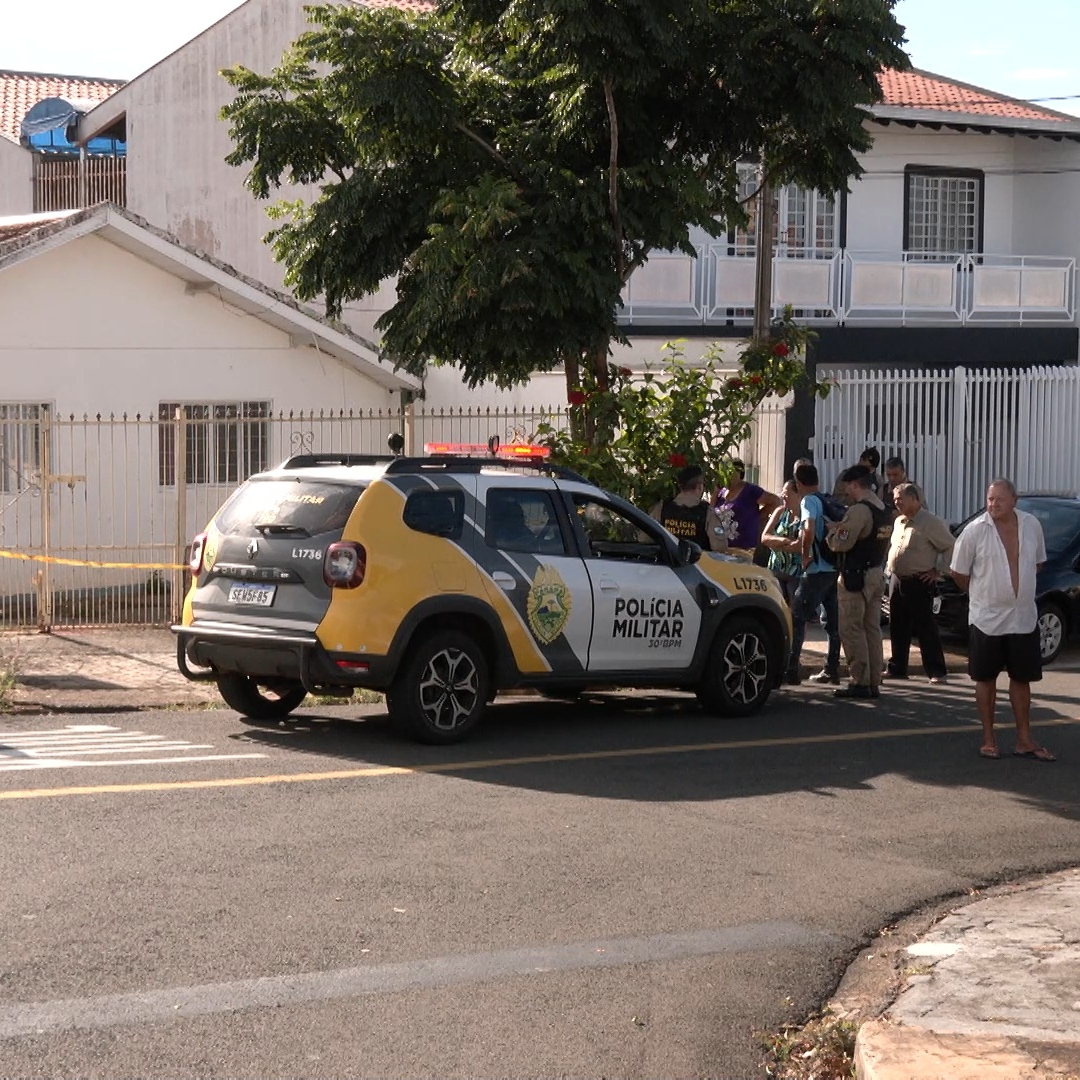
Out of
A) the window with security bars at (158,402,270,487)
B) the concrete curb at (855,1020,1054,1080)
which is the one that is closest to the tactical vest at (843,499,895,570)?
the concrete curb at (855,1020,1054,1080)

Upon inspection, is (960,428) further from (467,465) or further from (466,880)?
(466,880)

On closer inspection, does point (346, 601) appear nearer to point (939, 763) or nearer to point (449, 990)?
point (939, 763)

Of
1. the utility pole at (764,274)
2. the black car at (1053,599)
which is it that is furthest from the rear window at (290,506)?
the utility pole at (764,274)

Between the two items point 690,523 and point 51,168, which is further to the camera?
point 51,168

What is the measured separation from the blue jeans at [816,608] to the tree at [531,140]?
8.94 feet

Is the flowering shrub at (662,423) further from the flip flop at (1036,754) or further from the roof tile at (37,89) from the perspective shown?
the roof tile at (37,89)

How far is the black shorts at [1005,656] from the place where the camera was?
1018cm

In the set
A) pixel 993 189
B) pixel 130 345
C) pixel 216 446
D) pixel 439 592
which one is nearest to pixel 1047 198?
pixel 993 189

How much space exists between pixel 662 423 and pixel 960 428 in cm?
722

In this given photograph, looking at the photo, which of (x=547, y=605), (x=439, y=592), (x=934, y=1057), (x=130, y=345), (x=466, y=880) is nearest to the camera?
(x=934, y=1057)

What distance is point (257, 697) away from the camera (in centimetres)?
1125

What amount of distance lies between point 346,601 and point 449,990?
173 inches

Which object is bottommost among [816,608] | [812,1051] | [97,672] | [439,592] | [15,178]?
[812,1051]

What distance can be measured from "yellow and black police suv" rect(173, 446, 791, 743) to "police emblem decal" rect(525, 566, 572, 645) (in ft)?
0.03
